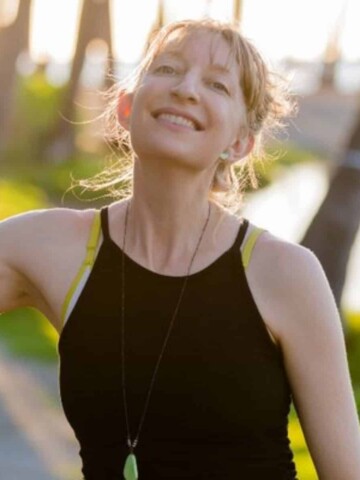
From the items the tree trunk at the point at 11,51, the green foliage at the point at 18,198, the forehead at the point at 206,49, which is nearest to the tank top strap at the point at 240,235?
the forehead at the point at 206,49

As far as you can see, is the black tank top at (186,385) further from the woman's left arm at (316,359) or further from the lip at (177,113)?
the lip at (177,113)

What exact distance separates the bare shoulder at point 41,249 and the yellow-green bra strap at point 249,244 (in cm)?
38

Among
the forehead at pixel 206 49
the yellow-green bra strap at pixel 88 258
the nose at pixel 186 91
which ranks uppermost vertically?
the forehead at pixel 206 49

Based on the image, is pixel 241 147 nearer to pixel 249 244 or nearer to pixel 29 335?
pixel 249 244

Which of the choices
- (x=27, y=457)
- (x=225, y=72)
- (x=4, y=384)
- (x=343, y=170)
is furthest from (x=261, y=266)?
(x=343, y=170)

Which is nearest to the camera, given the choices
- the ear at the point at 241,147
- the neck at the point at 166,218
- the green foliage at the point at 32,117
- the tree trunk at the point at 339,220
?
the neck at the point at 166,218

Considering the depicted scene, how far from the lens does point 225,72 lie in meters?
3.84

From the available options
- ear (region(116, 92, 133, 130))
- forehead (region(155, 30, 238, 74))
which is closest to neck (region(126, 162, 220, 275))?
ear (region(116, 92, 133, 130))

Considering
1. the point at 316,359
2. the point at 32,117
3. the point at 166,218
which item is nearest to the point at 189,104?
the point at 166,218

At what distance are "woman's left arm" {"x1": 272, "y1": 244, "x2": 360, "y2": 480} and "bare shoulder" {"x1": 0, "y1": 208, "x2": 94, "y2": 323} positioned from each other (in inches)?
19.4

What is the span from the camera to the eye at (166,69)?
151 inches

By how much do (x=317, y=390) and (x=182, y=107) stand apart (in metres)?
0.70

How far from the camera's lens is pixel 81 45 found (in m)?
33.7

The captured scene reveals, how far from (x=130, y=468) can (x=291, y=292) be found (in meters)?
0.51
